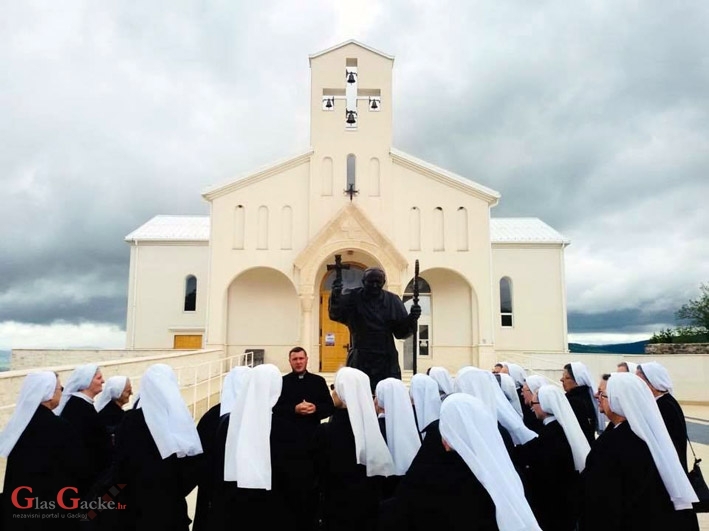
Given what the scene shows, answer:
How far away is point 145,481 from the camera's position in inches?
137

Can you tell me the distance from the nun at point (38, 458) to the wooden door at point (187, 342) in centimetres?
2108

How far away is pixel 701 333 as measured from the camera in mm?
24141

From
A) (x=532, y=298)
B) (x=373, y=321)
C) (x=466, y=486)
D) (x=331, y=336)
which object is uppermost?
(x=532, y=298)

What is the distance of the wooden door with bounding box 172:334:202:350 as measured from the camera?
2403 cm

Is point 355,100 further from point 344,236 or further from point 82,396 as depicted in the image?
point 82,396

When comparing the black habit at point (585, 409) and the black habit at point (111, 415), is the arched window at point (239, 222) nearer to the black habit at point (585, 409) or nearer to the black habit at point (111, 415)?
the black habit at point (111, 415)

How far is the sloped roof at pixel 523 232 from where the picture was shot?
24.5 metres

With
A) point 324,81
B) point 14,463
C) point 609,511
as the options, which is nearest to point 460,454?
point 609,511

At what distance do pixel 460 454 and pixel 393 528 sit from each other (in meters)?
0.57

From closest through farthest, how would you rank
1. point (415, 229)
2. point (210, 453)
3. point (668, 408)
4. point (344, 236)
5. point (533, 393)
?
point (210, 453), point (668, 408), point (533, 393), point (344, 236), point (415, 229)

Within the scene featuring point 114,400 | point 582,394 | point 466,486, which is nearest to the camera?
point 466,486

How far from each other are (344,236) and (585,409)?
1416 centimetres

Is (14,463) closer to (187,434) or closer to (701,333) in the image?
(187,434)

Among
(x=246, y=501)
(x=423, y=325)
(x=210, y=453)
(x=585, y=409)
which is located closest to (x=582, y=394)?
(x=585, y=409)
